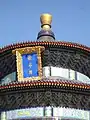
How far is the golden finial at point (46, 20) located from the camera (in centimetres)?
2908

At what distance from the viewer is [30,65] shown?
78.2 ft

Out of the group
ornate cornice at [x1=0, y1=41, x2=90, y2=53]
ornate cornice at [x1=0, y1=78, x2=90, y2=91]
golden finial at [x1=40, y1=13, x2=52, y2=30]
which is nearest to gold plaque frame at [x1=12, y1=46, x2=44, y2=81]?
ornate cornice at [x1=0, y1=41, x2=90, y2=53]

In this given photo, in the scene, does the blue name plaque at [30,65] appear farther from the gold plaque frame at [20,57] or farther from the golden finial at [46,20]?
the golden finial at [46,20]

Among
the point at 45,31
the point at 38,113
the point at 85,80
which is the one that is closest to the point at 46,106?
the point at 38,113

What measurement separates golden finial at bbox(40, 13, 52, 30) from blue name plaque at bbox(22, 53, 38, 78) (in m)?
5.90

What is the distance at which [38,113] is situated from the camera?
2191cm

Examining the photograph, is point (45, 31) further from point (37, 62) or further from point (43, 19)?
point (37, 62)

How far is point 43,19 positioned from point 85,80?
649cm

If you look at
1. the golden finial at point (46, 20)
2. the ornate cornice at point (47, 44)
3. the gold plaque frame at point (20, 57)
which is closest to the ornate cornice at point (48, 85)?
the gold plaque frame at point (20, 57)

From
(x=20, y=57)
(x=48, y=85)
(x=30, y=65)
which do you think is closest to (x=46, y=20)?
(x=20, y=57)

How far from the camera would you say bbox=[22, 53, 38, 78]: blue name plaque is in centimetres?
2364

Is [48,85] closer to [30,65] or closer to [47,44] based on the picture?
[30,65]

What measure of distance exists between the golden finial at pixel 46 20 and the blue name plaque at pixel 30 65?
5903 mm

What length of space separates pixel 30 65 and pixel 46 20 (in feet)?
21.1
